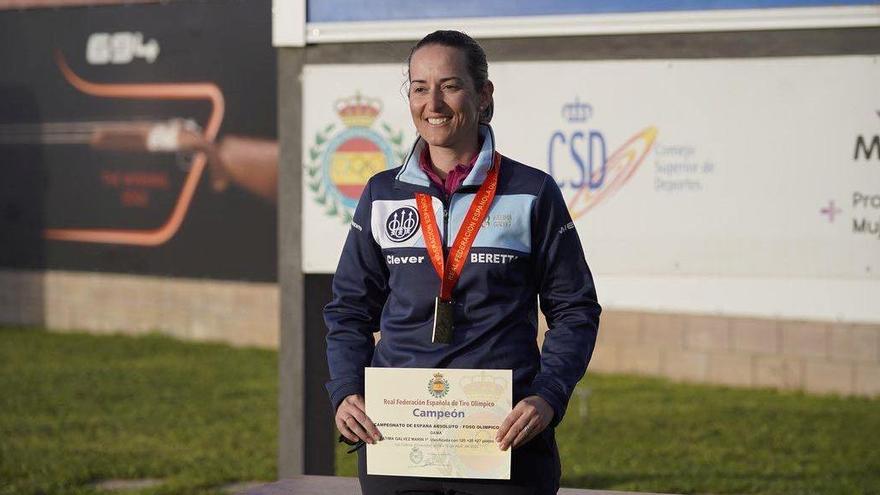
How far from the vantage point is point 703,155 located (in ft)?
20.6

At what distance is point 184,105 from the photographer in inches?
604

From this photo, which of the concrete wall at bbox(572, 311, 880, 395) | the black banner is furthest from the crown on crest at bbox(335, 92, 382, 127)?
the black banner

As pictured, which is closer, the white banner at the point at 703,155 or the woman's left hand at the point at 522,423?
the woman's left hand at the point at 522,423

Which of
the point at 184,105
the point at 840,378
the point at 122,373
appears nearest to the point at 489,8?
the point at 840,378

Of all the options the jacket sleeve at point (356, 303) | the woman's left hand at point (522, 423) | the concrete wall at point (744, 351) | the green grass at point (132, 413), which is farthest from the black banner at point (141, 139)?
the woman's left hand at point (522, 423)

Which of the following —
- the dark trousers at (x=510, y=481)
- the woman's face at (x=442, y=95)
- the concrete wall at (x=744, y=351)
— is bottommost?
the concrete wall at (x=744, y=351)

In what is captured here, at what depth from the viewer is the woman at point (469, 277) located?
3.54 m

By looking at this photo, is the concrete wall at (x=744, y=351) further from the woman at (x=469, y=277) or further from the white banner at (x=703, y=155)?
the woman at (x=469, y=277)

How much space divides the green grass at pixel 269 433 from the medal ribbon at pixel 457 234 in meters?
4.89

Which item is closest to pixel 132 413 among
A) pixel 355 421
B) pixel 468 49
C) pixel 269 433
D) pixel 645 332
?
pixel 269 433

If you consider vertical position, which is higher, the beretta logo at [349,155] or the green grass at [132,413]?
the beretta logo at [349,155]

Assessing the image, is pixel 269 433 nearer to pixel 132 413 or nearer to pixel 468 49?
pixel 132 413

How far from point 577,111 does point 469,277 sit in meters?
3.01

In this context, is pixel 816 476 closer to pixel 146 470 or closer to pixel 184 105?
pixel 146 470
